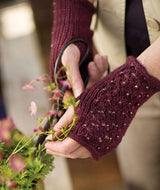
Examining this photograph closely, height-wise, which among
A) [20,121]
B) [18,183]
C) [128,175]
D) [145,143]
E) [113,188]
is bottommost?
[113,188]

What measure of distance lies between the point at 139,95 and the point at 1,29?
2.24 metres

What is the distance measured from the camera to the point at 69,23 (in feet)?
2.20

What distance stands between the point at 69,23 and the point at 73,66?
0.14 meters

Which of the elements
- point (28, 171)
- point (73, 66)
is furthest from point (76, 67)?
point (28, 171)

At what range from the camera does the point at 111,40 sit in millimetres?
725

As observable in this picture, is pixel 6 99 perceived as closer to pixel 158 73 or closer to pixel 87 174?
pixel 87 174

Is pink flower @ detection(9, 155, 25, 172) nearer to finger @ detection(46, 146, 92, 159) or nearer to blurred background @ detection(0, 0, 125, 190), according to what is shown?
finger @ detection(46, 146, 92, 159)

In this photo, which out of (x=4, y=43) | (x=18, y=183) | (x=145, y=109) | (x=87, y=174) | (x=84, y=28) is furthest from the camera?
(x=4, y=43)

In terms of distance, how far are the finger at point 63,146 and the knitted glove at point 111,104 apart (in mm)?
17

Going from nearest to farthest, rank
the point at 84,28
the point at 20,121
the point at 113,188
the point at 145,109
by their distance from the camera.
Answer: the point at 84,28, the point at 145,109, the point at 113,188, the point at 20,121

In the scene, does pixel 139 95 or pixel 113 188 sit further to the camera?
pixel 113 188

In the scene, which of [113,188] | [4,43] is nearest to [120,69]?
[113,188]

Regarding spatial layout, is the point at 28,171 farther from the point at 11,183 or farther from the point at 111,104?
the point at 111,104

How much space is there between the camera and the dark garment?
626 millimetres
